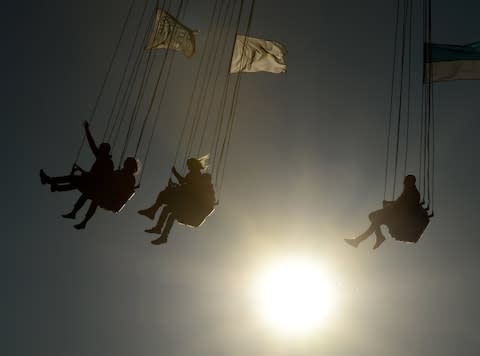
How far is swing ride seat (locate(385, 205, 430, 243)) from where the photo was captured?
1142cm

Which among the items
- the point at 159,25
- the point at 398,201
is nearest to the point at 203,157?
the point at 398,201

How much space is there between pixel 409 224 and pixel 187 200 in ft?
14.9

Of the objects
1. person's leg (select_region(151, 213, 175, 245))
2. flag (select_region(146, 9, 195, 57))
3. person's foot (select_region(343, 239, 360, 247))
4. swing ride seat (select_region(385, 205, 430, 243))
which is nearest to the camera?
swing ride seat (select_region(385, 205, 430, 243))

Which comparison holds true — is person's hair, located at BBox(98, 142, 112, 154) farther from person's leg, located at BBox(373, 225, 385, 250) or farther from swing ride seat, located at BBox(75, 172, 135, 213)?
person's leg, located at BBox(373, 225, 385, 250)

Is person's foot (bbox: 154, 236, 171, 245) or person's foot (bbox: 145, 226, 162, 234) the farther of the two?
person's foot (bbox: 145, 226, 162, 234)

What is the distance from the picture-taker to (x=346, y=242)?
40.8ft

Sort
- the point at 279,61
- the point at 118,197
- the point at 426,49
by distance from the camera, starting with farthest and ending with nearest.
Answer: the point at 279,61
the point at 426,49
the point at 118,197

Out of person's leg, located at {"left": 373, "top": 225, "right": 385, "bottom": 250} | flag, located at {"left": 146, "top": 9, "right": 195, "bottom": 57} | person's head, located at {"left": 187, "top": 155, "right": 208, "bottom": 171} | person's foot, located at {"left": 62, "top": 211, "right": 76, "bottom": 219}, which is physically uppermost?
flag, located at {"left": 146, "top": 9, "right": 195, "bottom": 57}

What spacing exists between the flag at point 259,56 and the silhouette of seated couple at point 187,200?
6.24 m

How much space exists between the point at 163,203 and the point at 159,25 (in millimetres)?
5980

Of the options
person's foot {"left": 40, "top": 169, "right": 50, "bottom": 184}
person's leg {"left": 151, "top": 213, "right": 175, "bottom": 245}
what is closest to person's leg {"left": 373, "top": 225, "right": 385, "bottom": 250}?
person's leg {"left": 151, "top": 213, "right": 175, "bottom": 245}

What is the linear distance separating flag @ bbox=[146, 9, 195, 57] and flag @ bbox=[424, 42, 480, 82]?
21.6 ft

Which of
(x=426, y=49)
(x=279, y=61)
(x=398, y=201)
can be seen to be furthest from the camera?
(x=279, y=61)

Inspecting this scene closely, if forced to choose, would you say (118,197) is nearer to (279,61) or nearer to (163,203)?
(163,203)
